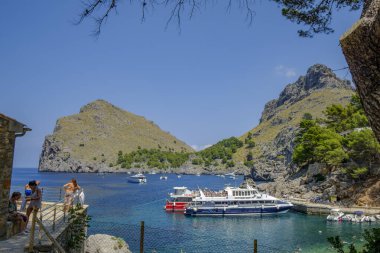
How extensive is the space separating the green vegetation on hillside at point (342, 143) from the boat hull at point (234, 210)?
11.2 m

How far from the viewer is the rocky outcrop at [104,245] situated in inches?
650

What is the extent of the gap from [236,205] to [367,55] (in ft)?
155

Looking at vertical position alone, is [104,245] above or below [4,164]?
below

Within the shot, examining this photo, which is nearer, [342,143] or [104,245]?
[104,245]

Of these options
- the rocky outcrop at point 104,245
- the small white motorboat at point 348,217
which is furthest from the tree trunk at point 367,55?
the small white motorboat at point 348,217

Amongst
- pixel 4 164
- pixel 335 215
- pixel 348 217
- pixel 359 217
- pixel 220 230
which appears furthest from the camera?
pixel 335 215

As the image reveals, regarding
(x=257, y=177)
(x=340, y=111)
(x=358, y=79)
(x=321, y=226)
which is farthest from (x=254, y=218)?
(x=257, y=177)

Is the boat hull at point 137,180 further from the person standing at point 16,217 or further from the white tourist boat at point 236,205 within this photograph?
the person standing at point 16,217

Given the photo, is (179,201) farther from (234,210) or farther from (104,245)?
(104,245)

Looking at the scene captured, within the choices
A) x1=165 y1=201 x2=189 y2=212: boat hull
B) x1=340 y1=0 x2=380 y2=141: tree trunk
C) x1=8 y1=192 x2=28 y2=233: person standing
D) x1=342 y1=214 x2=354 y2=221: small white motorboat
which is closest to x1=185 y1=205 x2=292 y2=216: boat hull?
x1=165 y1=201 x2=189 y2=212: boat hull

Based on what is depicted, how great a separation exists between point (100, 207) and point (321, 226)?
115 ft

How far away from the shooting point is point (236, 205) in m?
49.4

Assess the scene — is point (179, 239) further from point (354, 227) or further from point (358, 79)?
point (358, 79)

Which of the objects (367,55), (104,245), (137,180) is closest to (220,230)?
(104,245)
